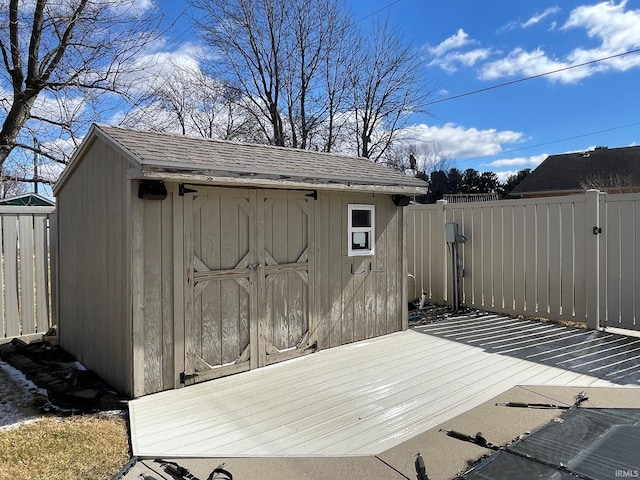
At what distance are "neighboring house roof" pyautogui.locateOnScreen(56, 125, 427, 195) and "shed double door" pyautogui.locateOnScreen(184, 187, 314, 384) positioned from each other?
288 millimetres

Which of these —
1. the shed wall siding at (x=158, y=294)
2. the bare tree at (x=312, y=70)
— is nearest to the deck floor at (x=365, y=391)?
the shed wall siding at (x=158, y=294)

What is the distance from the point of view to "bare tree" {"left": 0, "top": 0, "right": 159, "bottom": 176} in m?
8.65

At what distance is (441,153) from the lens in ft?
107

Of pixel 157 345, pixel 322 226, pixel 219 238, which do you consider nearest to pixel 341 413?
pixel 157 345

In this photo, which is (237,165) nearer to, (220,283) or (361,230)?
(220,283)

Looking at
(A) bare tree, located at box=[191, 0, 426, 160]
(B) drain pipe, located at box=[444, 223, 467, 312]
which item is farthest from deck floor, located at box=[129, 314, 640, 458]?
(A) bare tree, located at box=[191, 0, 426, 160]

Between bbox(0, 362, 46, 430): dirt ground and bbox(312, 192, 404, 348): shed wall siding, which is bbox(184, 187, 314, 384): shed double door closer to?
bbox(312, 192, 404, 348): shed wall siding

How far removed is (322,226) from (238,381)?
1.99 meters

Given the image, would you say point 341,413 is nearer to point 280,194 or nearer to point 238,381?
point 238,381

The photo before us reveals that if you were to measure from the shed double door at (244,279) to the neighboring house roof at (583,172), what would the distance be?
18281 mm

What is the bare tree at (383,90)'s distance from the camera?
16.8 meters

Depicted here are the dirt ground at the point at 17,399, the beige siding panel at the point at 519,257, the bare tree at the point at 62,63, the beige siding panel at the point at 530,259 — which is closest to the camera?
the dirt ground at the point at 17,399

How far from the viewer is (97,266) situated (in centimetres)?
421

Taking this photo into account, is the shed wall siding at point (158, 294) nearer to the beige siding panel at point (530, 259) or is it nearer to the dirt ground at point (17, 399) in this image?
the dirt ground at point (17, 399)
